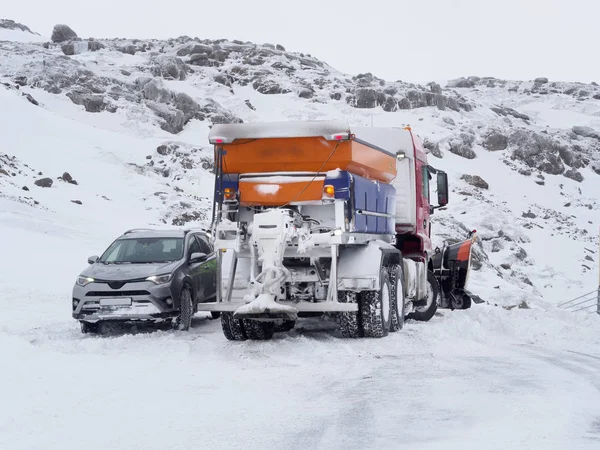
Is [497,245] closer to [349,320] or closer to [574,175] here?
[574,175]

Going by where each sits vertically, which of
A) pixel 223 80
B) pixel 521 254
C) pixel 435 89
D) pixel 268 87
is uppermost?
pixel 223 80

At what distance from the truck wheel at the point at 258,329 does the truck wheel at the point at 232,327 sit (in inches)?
3.0

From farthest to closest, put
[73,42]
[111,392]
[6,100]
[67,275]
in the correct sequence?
[73,42] < [6,100] < [67,275] < [111,392]

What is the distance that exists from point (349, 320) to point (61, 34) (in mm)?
83735

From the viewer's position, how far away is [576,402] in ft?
21.8

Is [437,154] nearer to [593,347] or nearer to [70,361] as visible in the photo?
[593,347]

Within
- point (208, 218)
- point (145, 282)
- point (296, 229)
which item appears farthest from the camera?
point (208, 218)

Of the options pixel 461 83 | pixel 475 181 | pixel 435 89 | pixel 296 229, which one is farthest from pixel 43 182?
pixel 461 83

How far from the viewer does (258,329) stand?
37.3 ft

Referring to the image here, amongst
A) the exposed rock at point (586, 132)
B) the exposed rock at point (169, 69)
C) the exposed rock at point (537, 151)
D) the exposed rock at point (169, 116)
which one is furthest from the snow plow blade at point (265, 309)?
the exposed rock at point (586, 132)

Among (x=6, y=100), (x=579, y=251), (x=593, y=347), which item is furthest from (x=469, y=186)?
(x=593, y=347)

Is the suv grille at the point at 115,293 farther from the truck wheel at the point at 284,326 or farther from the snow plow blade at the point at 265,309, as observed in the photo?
the snow plow blade at the point at 265,309

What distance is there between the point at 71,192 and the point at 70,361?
2520 cm

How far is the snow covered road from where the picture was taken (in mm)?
5422
